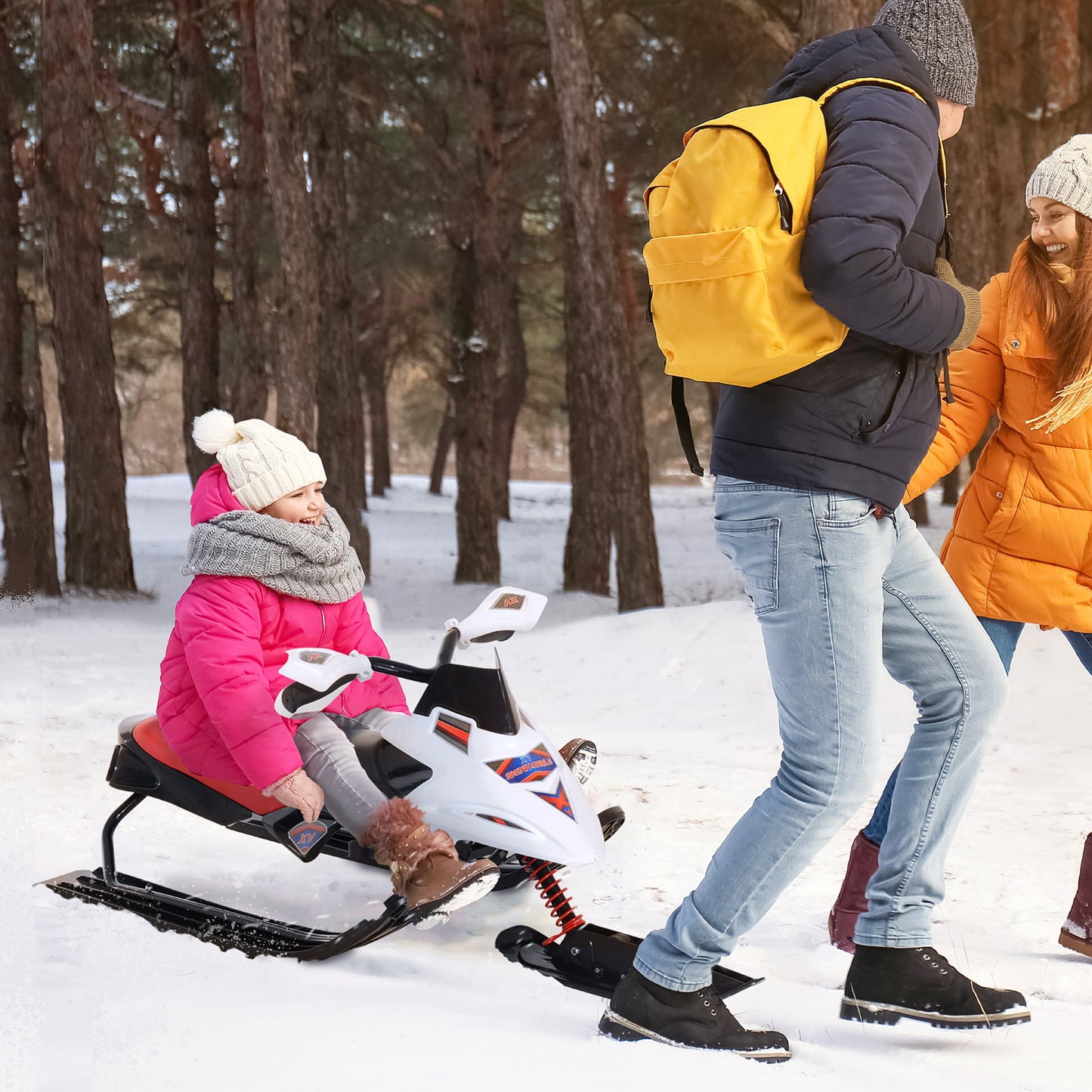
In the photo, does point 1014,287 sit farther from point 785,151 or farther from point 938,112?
point 785,151

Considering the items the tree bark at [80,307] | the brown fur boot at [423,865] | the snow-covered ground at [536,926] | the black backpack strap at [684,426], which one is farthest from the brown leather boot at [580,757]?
the tree bark at [80,307]

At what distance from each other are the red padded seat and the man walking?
4.48 feet

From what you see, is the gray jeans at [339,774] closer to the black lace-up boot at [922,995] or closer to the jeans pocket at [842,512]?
the black lace-up boot at [922,995]

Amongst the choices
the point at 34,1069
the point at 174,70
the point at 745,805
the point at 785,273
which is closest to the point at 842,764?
the point at 785,273

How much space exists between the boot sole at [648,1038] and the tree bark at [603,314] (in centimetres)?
855

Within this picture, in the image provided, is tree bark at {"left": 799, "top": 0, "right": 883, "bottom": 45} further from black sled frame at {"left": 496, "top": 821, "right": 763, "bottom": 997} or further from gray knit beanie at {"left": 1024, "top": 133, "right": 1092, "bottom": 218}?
black sled frame at {"left": 496, "top": 821, "right": 763, "bottom": 997}

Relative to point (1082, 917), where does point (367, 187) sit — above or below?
above

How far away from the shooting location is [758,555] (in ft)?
8.12

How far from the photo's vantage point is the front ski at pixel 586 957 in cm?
297

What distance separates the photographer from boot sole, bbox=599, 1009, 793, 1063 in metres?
2.50

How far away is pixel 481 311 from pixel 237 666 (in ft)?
36.7

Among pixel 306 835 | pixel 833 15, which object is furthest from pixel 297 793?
pixel 833 15

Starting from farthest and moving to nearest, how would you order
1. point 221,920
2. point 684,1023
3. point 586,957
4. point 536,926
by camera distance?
point 536,926 < point 221,920 < point 586,957 < point 684,1023

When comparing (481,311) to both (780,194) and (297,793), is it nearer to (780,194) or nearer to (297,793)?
(297,793)
